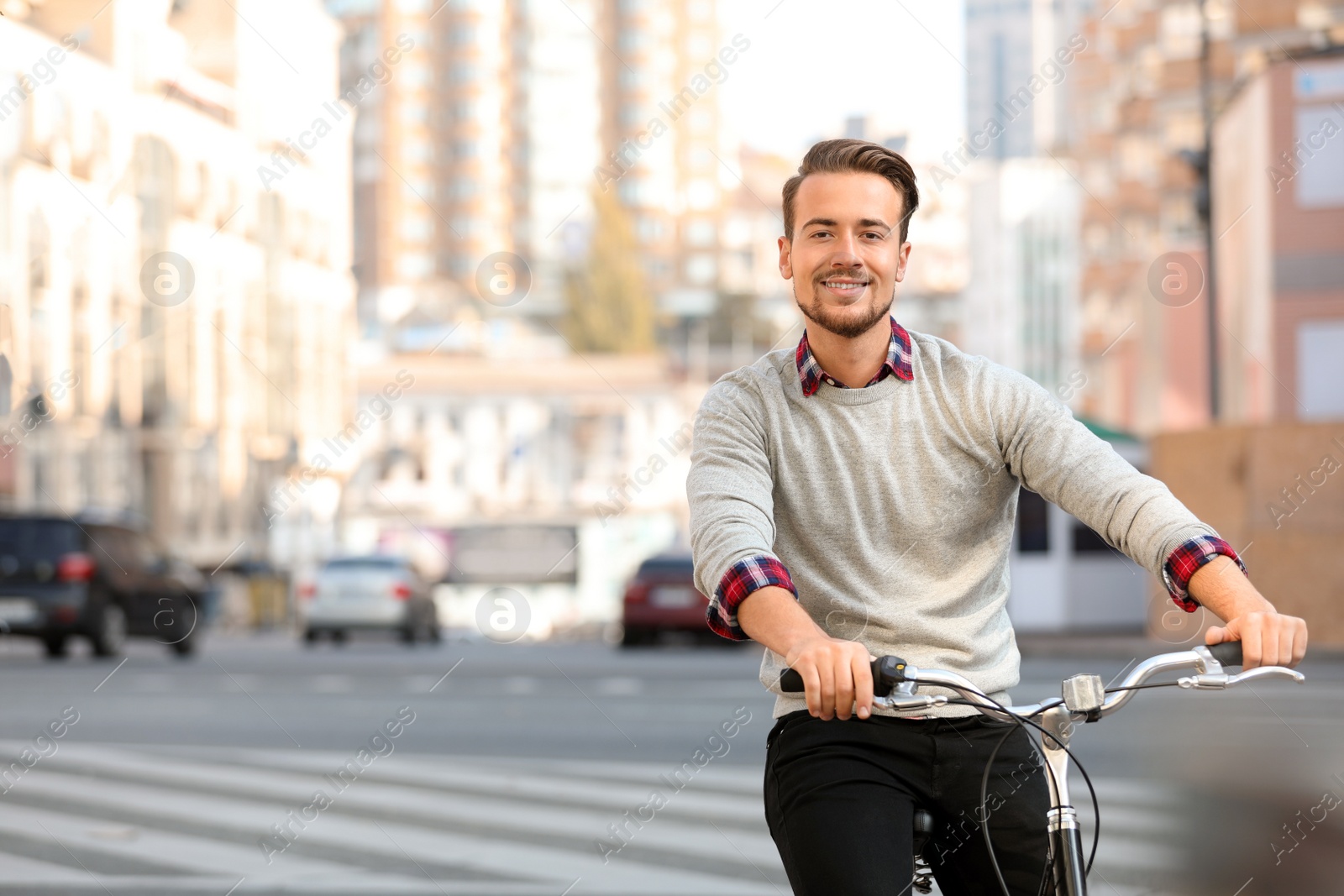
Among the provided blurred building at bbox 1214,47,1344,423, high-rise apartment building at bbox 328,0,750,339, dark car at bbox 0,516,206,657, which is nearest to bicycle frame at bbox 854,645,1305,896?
dark car at bbox 0,516,206,657

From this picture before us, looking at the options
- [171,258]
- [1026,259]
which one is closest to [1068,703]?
[171,258]

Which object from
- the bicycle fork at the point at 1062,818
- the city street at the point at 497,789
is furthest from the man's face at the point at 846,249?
the city street at the point at 497,789

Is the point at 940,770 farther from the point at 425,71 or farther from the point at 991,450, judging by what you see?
the point at 425,71

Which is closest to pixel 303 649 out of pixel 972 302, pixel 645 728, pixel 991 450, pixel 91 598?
pixel 91 598

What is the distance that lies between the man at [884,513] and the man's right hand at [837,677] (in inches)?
8.7

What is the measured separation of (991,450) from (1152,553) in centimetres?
35

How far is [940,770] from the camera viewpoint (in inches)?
113

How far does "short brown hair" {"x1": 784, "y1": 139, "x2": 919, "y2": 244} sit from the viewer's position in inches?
115

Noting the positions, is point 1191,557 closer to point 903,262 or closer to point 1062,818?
point 1062,818

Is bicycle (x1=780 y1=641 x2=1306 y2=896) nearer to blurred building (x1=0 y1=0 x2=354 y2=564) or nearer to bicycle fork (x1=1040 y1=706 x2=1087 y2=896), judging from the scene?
bicycle fork (x1=1040 y1=706 x2=1087 y2=896)

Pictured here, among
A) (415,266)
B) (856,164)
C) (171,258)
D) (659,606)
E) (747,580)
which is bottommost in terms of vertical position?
(659,606)

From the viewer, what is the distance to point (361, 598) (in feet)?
92.8

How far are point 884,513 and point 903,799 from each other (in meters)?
0.44

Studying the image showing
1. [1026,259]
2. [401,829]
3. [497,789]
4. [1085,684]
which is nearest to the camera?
[1085,684]
